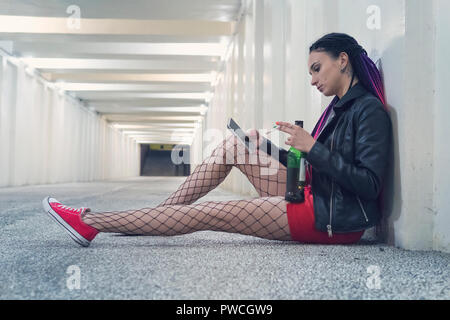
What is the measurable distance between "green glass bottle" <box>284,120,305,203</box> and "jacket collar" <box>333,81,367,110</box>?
8.3 inches

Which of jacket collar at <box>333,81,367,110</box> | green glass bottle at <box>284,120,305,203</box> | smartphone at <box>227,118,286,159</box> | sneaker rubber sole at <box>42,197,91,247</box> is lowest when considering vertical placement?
sneaker rubber sole at <box>42,197,91,247</box>

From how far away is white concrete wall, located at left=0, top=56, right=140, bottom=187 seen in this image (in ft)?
27.3

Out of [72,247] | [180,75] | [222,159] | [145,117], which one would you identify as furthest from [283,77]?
[145,117]

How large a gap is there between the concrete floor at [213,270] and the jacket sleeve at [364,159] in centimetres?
29

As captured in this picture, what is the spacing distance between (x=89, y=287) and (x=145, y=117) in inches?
603

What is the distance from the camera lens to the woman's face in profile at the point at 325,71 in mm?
1872

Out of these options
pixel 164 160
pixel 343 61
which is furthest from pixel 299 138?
pixel 164 160

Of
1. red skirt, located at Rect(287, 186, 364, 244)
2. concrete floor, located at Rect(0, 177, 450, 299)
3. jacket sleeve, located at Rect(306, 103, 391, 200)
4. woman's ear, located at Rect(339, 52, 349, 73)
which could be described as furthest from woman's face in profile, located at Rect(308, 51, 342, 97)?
concrete floor, located at Rect(0, 177, 450, 299)

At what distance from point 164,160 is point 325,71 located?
3149cm

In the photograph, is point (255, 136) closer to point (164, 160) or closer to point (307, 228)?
point (307, 228)

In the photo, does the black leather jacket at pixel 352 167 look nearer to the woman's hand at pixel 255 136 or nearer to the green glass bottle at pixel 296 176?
the green glass bottle at pixel 296 176

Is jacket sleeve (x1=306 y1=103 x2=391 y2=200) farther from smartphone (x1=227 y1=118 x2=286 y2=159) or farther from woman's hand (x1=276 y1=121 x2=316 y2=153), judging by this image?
smartphone (x1=227 y1=118 x2=286 y2=159)

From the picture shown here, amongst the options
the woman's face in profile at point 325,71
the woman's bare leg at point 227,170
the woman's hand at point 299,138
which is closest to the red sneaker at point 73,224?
the woman's bare leg at point 227,170
